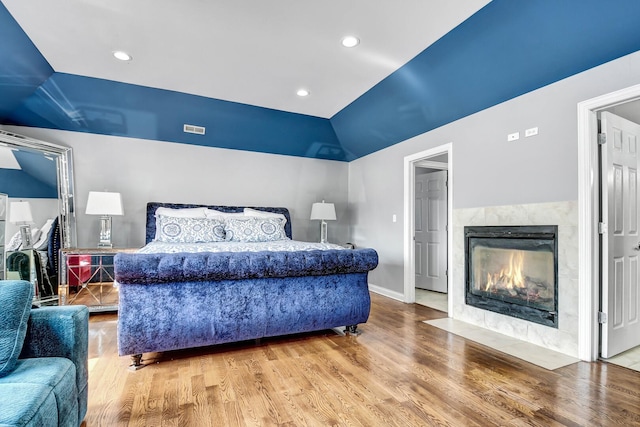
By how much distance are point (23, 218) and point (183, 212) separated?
5.56 feet

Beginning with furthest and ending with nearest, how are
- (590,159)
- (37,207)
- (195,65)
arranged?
(37,207)
(195,65)
(590,159)

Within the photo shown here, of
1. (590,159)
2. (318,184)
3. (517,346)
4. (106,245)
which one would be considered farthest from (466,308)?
(106,245)

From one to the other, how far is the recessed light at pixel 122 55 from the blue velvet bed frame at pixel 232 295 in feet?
7.05

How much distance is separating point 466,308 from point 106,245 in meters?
4.45

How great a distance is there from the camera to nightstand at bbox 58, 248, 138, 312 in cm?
372

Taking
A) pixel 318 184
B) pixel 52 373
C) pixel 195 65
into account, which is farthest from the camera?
pixel 318 184

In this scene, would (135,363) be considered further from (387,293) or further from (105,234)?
(387,293)

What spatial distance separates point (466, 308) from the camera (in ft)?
11.6

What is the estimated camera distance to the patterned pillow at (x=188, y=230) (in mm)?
3916

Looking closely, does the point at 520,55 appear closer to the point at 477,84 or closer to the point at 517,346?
the point at 477,84

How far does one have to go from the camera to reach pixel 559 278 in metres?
2.69

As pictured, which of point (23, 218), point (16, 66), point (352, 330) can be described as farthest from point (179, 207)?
point (352, 330)

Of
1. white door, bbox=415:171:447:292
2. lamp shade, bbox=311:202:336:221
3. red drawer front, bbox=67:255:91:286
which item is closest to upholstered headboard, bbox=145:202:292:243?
lamp shade, bbox=311:202:336:221

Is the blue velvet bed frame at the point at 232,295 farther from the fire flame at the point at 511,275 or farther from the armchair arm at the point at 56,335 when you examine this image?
the fire flame at the point at 511,275
